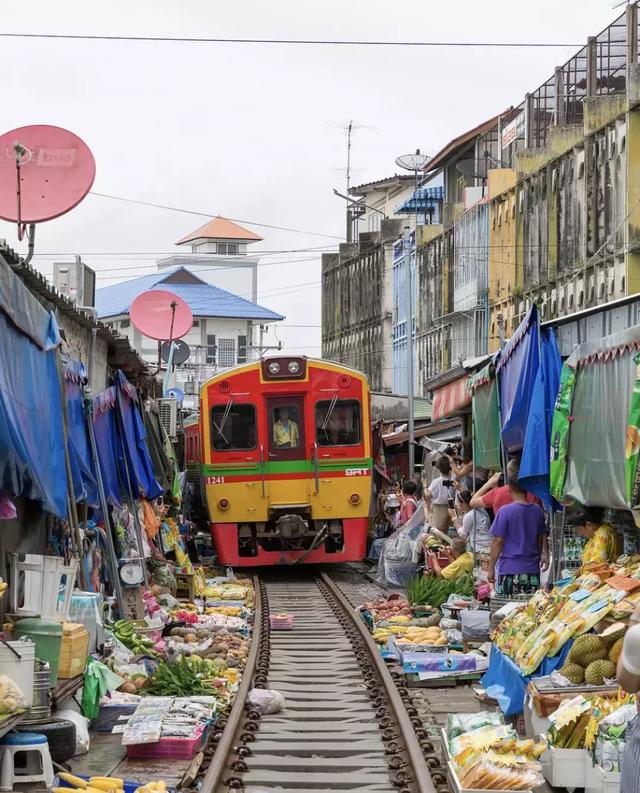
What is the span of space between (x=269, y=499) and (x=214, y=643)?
7.58 metres

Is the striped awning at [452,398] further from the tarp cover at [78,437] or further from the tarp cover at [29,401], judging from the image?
the tarp cover at [29,401]

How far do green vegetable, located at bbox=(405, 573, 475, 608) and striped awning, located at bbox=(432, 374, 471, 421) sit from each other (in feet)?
7.13

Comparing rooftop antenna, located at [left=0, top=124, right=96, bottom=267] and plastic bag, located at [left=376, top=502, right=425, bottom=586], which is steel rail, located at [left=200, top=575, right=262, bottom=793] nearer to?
rooftop antenna, located at [left=0, top=124, right=96, bottom=267]

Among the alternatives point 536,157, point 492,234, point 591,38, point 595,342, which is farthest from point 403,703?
point 492,234

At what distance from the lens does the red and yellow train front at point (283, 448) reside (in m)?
20.5

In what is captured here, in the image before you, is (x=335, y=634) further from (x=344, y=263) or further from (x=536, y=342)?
(x=344, y=263)

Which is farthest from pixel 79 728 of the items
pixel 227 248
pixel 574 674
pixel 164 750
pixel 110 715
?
pixel 227 248

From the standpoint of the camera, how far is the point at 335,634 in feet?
49.9

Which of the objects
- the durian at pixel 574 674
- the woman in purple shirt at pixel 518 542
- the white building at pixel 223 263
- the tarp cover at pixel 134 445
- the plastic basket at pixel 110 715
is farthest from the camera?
the white building at pixel 223 263

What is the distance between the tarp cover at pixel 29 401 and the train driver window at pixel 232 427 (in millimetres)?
10627

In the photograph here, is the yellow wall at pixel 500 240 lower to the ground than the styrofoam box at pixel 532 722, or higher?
higher

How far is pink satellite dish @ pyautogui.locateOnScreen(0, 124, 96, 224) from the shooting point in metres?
11.5

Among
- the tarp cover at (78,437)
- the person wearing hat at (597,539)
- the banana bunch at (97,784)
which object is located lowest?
the banana bunch at (97,784)

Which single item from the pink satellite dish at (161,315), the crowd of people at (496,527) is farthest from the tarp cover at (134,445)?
the pink satellite dish at (161,315)
